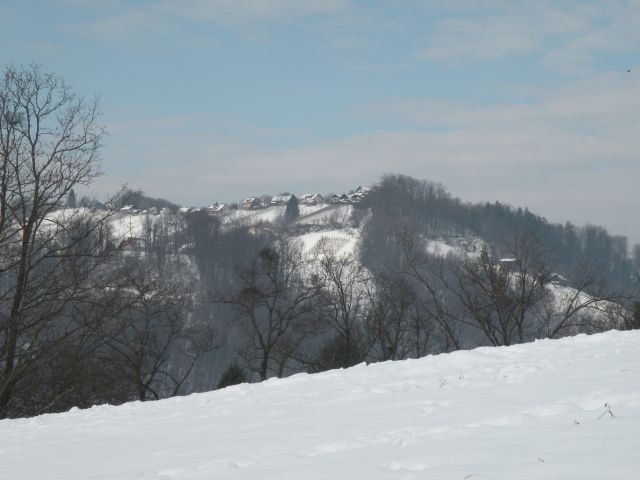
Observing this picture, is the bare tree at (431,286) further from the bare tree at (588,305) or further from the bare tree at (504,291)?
the bare tree at (588,305)

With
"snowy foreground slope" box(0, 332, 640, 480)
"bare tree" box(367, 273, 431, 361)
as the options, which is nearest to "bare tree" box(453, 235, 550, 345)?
"bare tree" box(367, 273, 431, 361)

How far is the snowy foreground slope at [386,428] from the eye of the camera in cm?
468

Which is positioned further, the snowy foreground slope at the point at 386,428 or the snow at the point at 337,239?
the snow at the point at 337,239

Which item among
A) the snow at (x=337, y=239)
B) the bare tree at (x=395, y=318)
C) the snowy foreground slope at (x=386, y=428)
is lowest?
the bare tree at (x=395, y=318)

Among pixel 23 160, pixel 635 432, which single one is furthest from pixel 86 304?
pixel 635 432

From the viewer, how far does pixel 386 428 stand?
6426 mm

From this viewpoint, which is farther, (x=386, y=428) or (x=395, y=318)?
(x=395, y=318)

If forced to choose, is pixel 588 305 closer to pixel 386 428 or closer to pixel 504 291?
pixel 504 291

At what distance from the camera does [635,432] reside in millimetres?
4828

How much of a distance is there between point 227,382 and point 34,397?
9273mm

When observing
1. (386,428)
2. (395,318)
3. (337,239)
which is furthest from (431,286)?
(337,239)

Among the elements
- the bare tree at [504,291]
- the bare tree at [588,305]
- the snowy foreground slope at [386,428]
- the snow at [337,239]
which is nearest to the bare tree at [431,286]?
the bare tree at [504,291]

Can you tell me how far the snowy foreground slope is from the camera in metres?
4.68

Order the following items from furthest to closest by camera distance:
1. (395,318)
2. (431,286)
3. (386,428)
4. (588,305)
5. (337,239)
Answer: (337,239), (431,286), (395,318), (588,305), (386,428)
